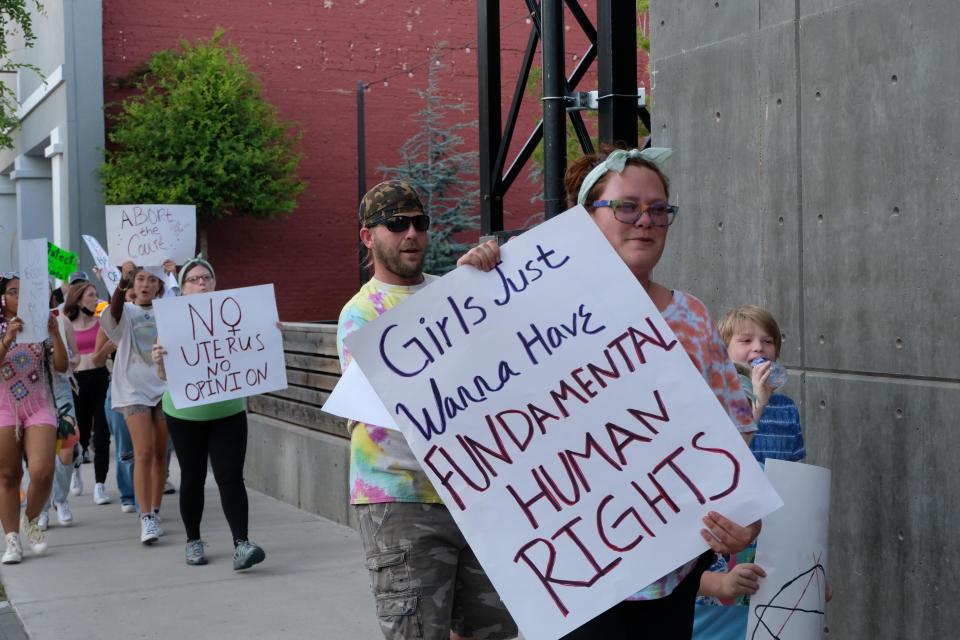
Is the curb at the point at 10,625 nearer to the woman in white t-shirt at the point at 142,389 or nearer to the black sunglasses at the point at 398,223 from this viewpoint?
the woman in white t-shirt at the point at 142,389

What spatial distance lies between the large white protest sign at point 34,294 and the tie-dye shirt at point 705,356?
230 inches

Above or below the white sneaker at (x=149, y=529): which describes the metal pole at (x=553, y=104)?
above

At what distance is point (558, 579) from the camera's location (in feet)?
9.24

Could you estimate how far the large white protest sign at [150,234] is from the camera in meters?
9.21

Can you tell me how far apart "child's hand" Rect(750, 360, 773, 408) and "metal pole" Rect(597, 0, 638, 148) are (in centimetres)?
221

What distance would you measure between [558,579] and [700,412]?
0.49m

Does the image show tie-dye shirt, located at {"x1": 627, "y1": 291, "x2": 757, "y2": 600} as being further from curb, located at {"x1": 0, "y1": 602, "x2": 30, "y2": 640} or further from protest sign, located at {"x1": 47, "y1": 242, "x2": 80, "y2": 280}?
protest sign, located at {"x1": 47, "y1": 242, "x2": 80, "y2": 280}

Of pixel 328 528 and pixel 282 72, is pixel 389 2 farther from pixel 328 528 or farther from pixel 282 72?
pixel 328 528

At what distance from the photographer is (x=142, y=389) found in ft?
29.7

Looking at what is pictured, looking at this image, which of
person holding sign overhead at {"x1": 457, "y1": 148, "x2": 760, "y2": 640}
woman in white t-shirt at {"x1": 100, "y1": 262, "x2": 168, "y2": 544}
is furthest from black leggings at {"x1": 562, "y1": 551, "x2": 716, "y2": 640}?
woman in white t-shirt at {"x1": 100, "y1": 262, "x2": 168, "y2": 544}

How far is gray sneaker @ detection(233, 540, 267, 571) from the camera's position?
775 cm

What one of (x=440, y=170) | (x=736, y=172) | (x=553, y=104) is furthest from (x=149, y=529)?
(x=440, y=170)

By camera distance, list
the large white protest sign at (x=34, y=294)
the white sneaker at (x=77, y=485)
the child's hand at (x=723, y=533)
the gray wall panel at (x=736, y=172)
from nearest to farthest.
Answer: the child's hand at (x=723, y=533), the gray wall panel at (x=736, y=172), the large white protest sign at (x=34, y=294), the white sneaker at (x=77, y=485)

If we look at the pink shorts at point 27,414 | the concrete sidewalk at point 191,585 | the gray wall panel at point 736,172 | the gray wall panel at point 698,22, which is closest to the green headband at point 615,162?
the gray wall panel at point 736,172
